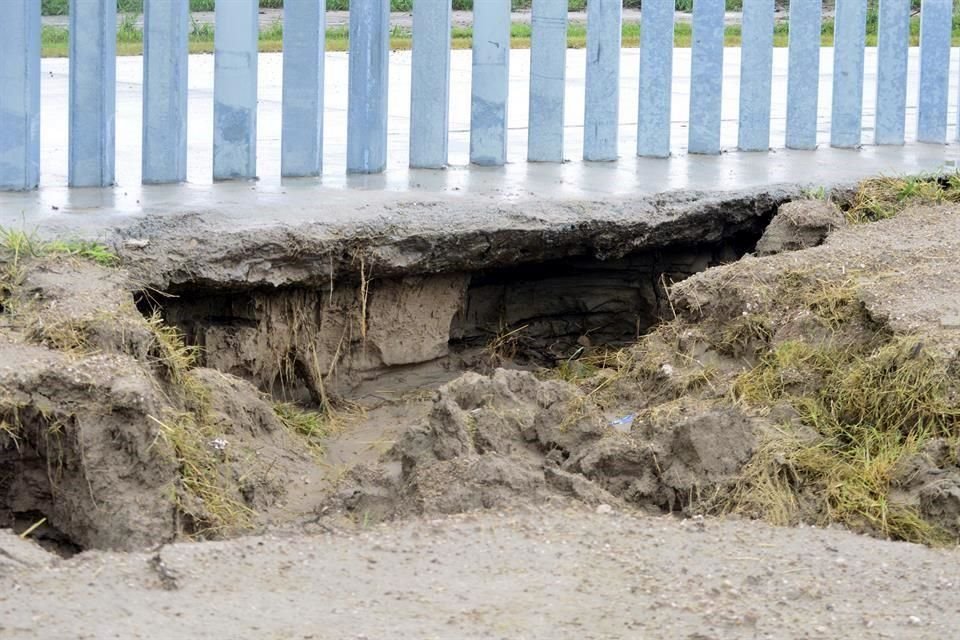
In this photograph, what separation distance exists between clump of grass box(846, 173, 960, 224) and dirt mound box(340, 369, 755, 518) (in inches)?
74.9

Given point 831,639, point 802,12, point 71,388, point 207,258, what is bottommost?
point 831,639

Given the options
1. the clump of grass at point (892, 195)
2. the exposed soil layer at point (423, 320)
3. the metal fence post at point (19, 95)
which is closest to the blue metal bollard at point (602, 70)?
the exposed soil layer at point (423, 320)

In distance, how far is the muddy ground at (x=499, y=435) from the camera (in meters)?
3.34

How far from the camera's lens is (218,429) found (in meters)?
4.73

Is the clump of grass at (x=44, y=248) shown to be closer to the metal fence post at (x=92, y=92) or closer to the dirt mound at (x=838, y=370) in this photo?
the metal fence post at (x=92, y=92)

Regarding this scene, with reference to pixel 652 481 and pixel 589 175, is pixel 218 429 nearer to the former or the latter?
pixel 652 481

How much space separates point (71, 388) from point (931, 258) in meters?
3.33

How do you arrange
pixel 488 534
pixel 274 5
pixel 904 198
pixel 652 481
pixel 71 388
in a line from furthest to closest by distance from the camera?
1. pixel 274 5
2. pixel 904 198
3. pixel 652 481
4. pixel 71 388
5. pixel 488 534

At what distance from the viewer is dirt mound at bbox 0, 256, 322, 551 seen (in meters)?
4.10

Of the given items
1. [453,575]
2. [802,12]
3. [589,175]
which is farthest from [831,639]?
[802,12]

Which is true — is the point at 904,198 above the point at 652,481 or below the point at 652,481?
above

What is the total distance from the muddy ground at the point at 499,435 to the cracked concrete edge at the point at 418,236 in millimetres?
21

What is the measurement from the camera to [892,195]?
631 centimetres

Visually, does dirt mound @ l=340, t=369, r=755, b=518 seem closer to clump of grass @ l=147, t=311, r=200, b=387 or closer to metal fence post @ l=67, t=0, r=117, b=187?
clump of grass @ l=147, t=311, r=200, b=387
